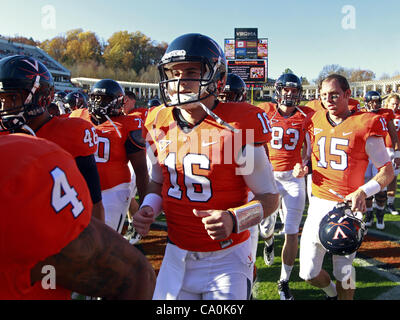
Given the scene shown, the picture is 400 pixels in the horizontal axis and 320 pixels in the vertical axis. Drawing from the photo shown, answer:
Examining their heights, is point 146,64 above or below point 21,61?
above

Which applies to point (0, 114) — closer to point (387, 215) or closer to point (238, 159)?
point (238, 159)

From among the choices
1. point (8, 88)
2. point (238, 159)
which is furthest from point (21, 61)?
point (238, 159)

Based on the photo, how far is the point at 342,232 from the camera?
8.50 ft

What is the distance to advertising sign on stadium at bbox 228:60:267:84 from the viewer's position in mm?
20484

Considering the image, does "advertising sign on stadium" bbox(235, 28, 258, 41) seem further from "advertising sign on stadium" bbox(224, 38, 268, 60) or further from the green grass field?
the green grass field

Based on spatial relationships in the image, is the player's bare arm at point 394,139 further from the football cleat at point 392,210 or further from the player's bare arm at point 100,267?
the player's bare arm at point 100,267

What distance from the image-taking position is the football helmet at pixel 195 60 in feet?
6.15

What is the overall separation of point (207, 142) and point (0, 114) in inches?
50.9

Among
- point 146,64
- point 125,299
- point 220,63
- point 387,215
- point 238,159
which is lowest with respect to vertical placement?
point 387,215

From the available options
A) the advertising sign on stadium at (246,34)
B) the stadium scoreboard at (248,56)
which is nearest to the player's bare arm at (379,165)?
the stadium scoreboard at (248,56)

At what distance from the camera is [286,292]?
3.34m

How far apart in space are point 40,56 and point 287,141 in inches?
2188

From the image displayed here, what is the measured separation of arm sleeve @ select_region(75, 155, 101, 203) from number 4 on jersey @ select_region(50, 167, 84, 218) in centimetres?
135

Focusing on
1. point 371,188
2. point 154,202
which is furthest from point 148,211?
point 371,188
